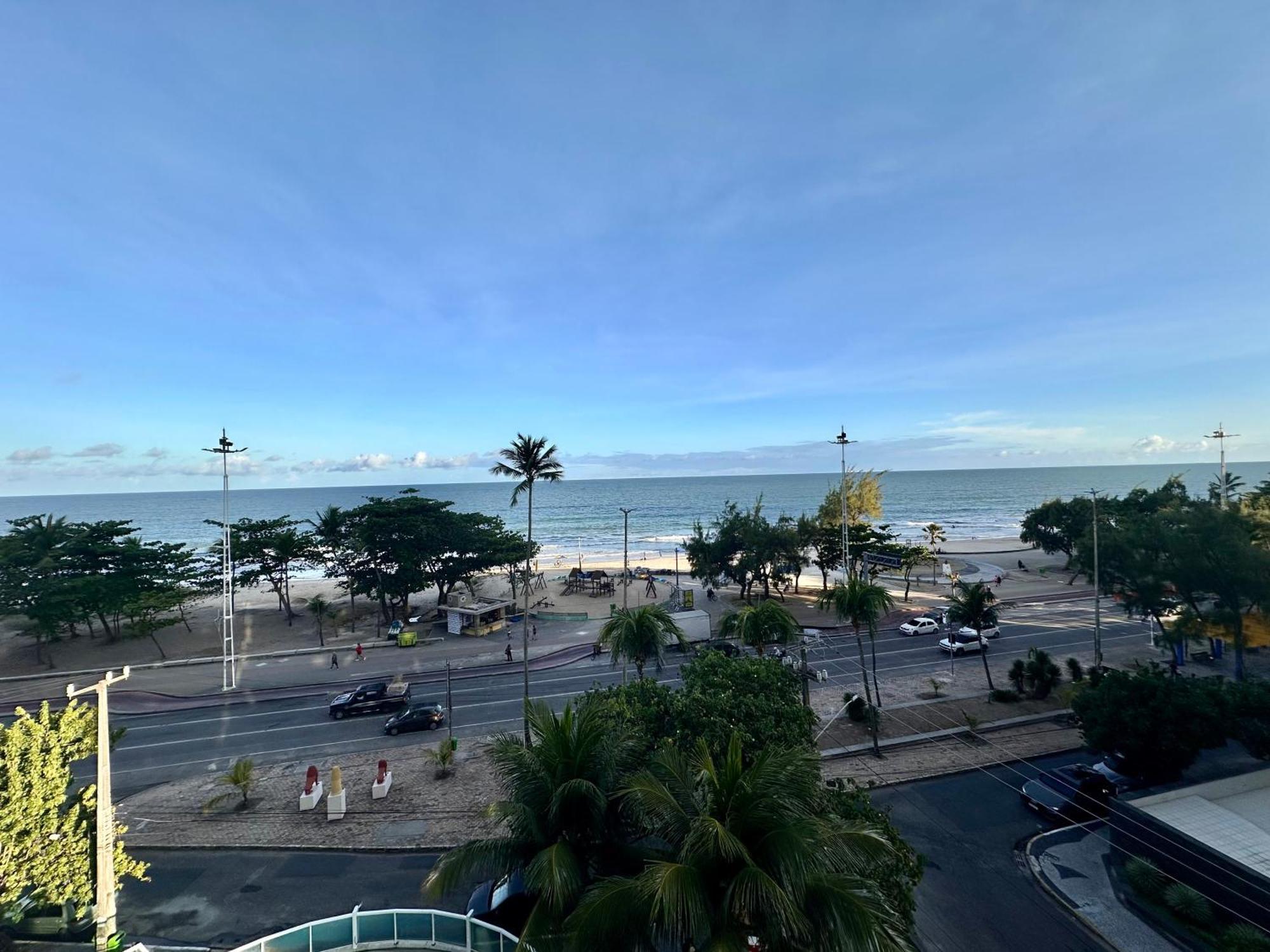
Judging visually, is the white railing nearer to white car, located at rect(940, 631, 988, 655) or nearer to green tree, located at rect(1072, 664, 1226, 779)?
green tree, located at rect(1072, 664, 1226, 779)

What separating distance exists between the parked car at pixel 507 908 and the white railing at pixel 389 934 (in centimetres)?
217

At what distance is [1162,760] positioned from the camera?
18.3m

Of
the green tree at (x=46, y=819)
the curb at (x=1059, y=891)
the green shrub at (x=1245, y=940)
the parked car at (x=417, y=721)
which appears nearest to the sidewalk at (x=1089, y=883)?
the curb at (x=1059, y=891)

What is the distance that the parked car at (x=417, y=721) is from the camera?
1080 inches

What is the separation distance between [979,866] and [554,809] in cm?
1515

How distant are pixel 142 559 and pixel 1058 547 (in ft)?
304

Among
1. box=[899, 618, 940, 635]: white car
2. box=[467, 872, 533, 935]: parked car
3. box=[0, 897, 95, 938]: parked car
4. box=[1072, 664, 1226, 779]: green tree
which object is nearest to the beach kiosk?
box=[0, 897, 95, 938]: parked car

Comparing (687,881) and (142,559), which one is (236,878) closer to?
(687,881)

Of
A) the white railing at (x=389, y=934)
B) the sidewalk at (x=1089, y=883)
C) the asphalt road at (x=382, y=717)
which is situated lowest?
the asphalt road at (x=382, y=717)

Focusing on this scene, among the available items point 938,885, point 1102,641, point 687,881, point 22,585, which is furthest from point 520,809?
point 22,585

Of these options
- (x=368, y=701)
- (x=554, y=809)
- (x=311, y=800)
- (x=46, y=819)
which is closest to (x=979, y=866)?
(x=554, y=809)

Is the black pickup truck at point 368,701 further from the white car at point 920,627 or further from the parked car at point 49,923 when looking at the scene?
the white car at point 920,627

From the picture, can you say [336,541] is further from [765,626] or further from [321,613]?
[765,626]

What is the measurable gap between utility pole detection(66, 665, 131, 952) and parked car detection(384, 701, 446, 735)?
14.8 meters
